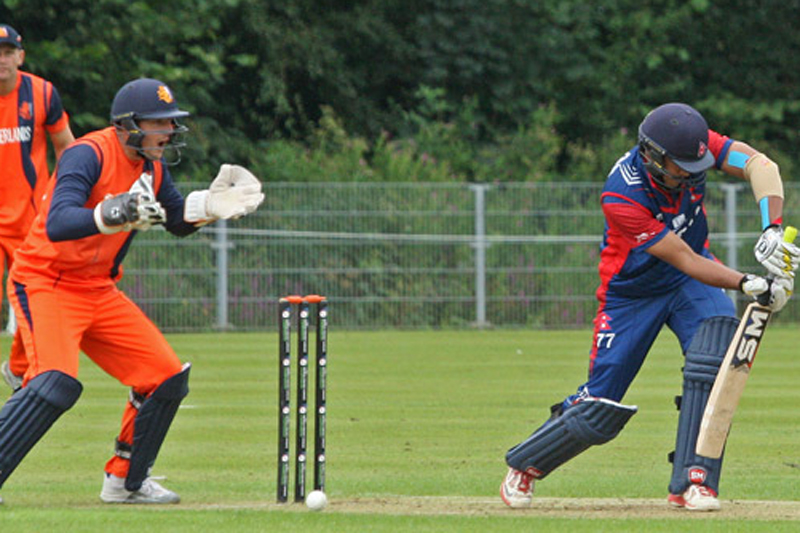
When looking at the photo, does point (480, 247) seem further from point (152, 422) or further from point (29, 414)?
point (29, 414)

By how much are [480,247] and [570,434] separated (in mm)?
13621

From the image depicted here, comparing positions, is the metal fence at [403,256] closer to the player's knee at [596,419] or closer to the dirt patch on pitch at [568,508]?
the dirt patch on pitch at [568,508]

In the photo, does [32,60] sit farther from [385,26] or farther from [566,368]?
[566,368]

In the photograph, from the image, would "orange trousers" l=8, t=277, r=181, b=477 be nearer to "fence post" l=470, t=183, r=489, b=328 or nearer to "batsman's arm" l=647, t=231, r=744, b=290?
"batsman's arm" l=647, t=231, r=744, b=290

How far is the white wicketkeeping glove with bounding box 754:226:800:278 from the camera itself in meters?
7.23

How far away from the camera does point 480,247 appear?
2117 centimetres

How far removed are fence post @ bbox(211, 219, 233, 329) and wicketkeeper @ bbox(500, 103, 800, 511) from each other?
43.5ft

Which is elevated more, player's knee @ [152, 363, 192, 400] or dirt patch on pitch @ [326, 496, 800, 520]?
player's knee @ [152, 363, 192, 400]

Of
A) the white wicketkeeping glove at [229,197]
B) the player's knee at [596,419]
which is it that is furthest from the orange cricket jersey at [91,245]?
the player's knee at [596,419]

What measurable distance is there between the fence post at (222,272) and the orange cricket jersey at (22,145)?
11.1 meters

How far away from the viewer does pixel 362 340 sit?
62.3 ft

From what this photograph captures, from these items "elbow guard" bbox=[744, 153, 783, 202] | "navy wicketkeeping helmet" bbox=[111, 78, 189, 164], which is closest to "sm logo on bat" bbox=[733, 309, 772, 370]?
"elbow guard" bbox=[744, 153, 783, 202]

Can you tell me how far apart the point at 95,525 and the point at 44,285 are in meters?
1.24

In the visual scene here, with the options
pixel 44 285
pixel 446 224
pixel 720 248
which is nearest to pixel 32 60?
pixel 446 224
